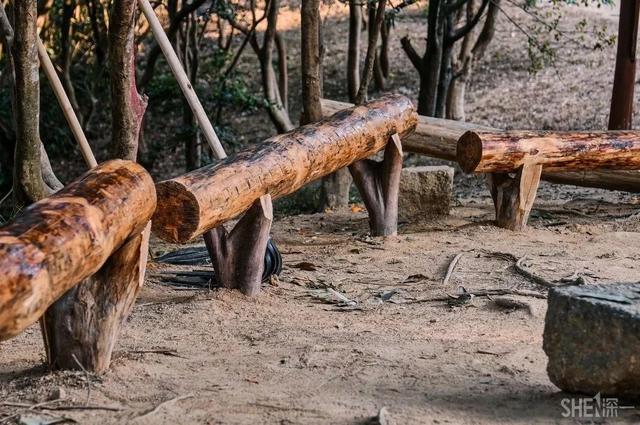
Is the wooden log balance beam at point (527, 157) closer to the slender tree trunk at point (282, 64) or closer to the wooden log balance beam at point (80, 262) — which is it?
the wooden log balance beam at point (80, 262)

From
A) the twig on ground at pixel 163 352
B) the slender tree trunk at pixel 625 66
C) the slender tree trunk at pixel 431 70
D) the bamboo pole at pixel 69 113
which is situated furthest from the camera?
the slender tree trunk at pixel 431 70

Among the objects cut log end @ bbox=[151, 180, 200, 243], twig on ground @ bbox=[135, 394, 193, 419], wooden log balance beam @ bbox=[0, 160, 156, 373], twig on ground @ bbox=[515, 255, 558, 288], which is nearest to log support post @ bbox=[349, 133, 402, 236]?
twig on ground @ bbox=[515, 255, 558, 288]

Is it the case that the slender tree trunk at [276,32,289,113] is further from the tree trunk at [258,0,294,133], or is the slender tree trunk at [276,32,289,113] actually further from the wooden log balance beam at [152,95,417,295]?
the wooden log balance beam at [152,95,417,295]

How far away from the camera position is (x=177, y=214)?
4836 millimetres

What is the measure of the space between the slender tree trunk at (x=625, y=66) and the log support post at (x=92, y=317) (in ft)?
20.3

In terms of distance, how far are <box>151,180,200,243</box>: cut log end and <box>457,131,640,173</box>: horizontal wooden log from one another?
283 cm

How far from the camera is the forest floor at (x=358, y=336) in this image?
140 inches

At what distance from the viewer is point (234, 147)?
41.1 ft

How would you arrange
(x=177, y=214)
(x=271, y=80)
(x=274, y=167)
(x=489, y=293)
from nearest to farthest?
(x=177, y=214) < (x=489, y=293) < (x=274, y=167) < (x=271, y=80)

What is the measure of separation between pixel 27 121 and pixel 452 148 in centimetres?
352

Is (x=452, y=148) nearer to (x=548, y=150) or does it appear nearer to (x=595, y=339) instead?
(x=548, y=150)

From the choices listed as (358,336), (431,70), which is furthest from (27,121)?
(431,70)

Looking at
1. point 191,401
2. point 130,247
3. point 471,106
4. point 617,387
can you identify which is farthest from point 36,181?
point 471,106

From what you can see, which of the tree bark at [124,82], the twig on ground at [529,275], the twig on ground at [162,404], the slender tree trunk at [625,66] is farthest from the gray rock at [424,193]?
Result: the twig on ground at [162,404]
